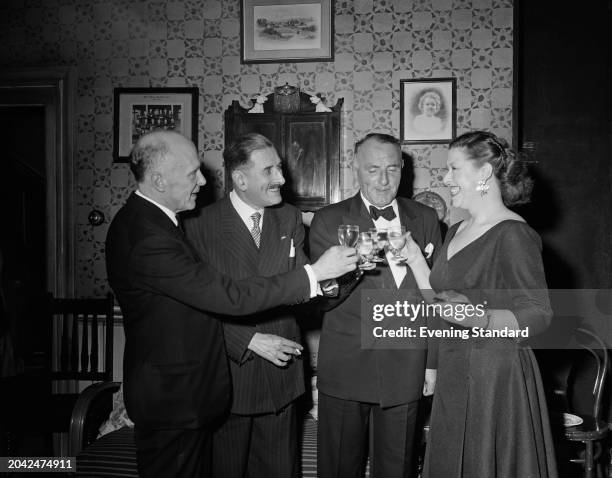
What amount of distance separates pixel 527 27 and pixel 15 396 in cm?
438

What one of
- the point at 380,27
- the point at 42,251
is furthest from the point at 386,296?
the point at 42,251

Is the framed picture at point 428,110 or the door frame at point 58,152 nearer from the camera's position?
the framed picture at point 428,110

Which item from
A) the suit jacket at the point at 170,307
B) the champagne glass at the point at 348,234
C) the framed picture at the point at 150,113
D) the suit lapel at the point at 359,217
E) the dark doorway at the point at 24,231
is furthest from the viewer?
the dark doorway at the point at 24,231

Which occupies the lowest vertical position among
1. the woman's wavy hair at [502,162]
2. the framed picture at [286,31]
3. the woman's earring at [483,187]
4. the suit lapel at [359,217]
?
the suit lapel at [359,217]

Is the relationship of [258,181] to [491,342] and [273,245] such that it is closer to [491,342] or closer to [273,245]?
[273,245]

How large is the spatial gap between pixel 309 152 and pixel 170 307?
89.6 inches

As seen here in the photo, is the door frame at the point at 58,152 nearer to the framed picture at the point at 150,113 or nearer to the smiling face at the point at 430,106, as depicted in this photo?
the framed picture at the point at 150,113

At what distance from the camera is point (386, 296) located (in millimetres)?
2484

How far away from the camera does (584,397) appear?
4008 millimetres

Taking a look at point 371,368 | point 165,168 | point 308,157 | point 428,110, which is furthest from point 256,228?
point 428,110

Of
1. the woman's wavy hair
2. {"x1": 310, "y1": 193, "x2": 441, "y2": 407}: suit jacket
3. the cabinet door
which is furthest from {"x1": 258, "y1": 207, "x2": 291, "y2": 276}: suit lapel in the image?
the cabinet door

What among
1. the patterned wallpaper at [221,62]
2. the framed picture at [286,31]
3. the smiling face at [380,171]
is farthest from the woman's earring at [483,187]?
the framed picture at [286,31]

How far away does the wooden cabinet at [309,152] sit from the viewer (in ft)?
13.2

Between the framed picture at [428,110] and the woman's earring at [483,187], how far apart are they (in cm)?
183
